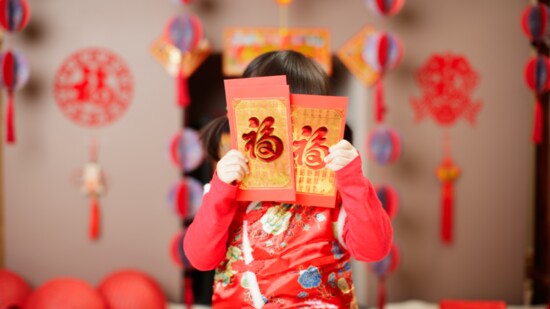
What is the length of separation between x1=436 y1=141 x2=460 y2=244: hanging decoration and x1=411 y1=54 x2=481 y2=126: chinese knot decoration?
19cm

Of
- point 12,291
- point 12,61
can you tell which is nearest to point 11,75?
point 12,61

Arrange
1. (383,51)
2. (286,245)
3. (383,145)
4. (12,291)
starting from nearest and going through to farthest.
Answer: (286,245) → (12,291) → (383,51) → (383,145)

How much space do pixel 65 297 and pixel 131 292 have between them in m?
0.32

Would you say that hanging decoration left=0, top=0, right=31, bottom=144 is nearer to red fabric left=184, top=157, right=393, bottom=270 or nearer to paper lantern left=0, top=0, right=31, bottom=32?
paper lantern left=0, top=0, right=31, bottom=32

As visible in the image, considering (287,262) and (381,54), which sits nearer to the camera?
(287,262)

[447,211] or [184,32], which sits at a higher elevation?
[184,32]

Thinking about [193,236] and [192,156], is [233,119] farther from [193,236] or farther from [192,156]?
[192,156]

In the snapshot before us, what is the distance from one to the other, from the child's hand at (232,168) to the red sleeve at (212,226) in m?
0.01

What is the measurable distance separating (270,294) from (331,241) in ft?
0.60

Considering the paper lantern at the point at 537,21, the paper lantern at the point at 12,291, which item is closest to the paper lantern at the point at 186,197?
the paper lantern at the point at 12,291

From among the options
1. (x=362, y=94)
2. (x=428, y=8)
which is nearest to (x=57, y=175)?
(x=362, y=94)

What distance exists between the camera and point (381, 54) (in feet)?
8.23

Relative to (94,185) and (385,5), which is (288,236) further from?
(94,185)

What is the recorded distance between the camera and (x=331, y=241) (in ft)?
3.77
